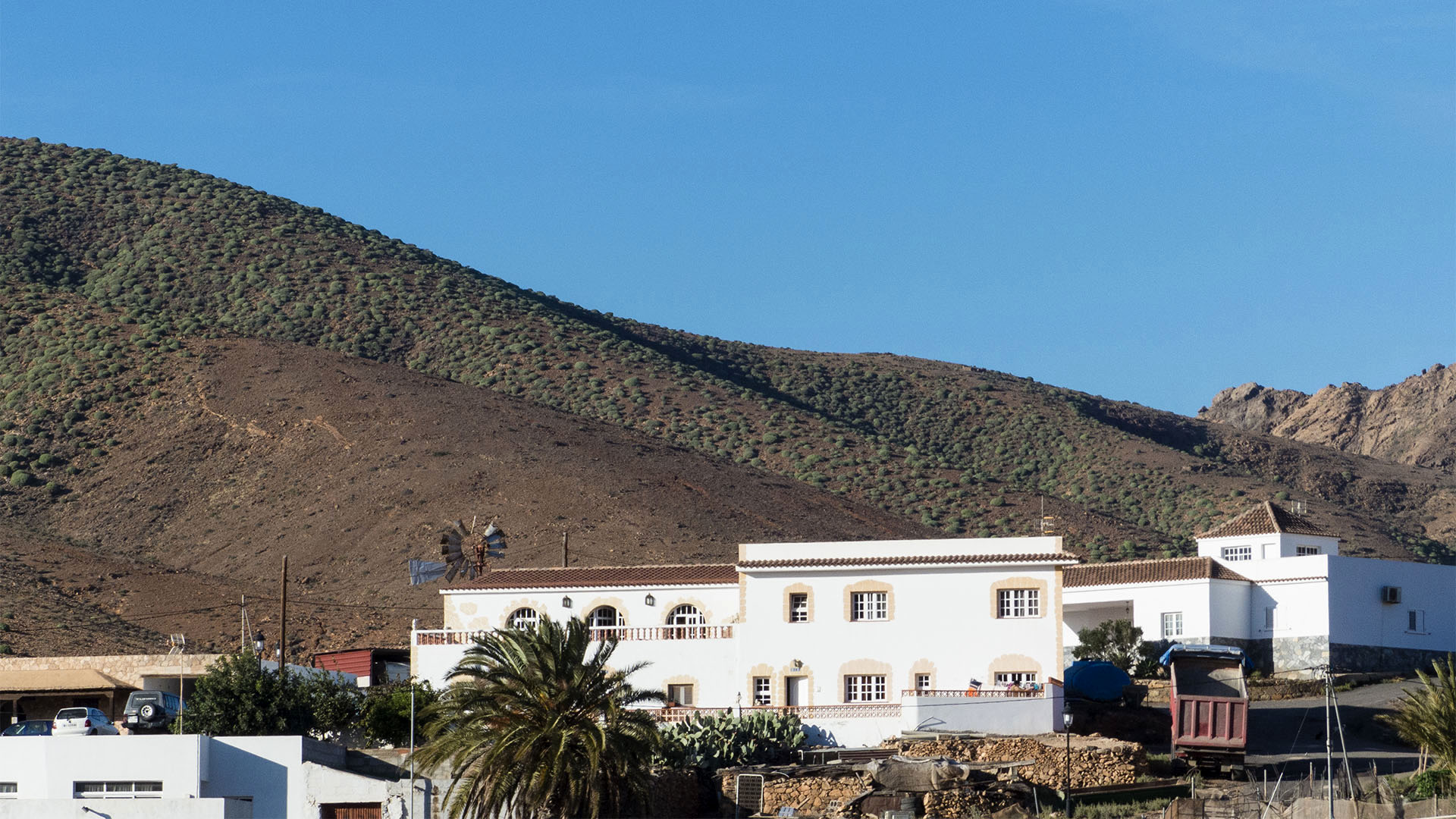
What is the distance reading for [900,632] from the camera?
48656mm

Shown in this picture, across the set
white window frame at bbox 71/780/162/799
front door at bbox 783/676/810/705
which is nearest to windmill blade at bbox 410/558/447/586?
front door at bbox 783/676/810/705

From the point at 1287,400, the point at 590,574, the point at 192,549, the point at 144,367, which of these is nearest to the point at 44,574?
the point at 192,549

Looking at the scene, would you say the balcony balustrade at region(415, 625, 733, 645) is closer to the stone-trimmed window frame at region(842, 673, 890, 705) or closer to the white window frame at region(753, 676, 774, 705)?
the white window frame at region(753, 676, 774, 705)

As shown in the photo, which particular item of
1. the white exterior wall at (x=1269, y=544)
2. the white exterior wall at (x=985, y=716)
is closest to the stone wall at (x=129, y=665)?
the white exterior wall at (x=985, y=716)

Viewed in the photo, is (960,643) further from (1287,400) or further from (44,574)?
(1287,400)

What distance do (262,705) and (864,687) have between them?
1457 centimetres

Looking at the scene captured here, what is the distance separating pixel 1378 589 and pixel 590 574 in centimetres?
2632

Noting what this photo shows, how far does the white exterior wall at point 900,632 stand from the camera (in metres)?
48.1

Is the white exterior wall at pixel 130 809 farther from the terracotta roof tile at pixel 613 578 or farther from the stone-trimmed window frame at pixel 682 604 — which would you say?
the stone-trimmed window frame at pixel 682 604

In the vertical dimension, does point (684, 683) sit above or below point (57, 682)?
above

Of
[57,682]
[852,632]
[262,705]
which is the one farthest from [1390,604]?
[57,682]

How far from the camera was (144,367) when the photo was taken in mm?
104188

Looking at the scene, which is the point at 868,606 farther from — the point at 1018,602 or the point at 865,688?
the point at 1018,602

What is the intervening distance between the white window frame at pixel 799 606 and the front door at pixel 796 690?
1.52 metres
